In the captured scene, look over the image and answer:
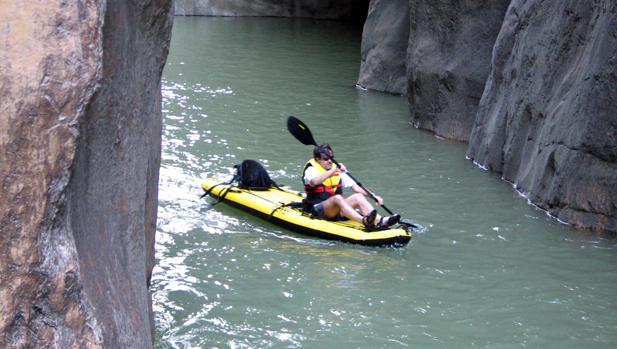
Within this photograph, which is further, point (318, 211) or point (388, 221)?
point (318, 211)

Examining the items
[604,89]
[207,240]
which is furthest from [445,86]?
[207,240]

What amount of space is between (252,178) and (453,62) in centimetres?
532

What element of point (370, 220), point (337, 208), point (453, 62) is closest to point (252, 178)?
point (337, 208)

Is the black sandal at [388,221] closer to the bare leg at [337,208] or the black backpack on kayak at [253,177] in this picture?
the bare leg at [337,208]

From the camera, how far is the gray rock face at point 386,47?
1895 centimetres

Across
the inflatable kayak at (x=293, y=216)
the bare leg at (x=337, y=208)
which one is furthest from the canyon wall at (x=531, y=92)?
the bare leg at (x=337, y=208)

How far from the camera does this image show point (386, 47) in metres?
19.1

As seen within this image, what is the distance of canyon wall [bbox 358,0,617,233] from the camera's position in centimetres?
997

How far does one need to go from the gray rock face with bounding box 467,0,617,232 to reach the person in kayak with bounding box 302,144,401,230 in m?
2.09

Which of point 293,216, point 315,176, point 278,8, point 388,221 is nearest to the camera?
point 388,221

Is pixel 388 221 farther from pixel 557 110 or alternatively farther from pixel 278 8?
pixel 278 8

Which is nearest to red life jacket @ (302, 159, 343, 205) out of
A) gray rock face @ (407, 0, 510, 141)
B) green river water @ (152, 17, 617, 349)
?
green river water @ (152, 17, 617, 349)

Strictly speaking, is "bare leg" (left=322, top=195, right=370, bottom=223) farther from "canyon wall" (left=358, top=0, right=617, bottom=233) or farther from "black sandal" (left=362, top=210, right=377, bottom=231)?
"canyon wall" (left=358, top=0, right=617, bottom=233)

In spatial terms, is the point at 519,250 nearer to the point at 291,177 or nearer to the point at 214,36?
the point at 291,177
